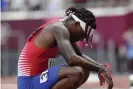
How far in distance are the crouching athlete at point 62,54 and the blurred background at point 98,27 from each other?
546 inches

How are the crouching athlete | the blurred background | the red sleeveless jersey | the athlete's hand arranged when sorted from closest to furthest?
the athlete's hand, the crouching athlete, the red sleeveless jersey, the blurred background

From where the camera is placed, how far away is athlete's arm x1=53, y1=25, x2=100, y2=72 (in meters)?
6.98

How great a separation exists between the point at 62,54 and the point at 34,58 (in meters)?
0.50

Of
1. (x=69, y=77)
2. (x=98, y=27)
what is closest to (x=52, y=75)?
(x=69, y=77)

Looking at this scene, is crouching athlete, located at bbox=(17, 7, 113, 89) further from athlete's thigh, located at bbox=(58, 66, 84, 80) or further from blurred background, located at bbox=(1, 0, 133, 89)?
blurred background, located at bbox=(1, 0, 133, 89)

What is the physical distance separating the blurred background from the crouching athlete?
13.9 metres

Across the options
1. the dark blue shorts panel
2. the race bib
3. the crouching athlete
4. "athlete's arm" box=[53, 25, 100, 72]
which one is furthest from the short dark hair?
the race bib

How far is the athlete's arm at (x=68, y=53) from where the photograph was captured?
6.98 meters

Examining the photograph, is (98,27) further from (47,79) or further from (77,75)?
(77,75)

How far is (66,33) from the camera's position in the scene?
23.3 feet

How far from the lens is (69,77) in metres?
7.08

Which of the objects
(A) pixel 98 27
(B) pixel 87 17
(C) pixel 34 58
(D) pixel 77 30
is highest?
(B) pixel 87 17

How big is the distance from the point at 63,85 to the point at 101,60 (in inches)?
567

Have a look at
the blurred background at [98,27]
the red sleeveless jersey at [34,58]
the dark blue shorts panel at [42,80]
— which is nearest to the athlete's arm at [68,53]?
the dark blue shorts panel at [42,80]
